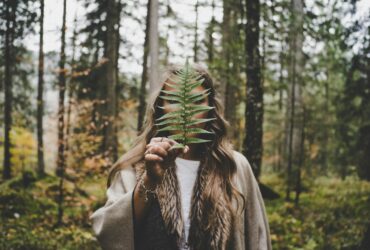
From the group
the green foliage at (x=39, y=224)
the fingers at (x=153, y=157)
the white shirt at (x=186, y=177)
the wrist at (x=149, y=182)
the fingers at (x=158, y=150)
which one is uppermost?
the fingers at (x=158, y=150)

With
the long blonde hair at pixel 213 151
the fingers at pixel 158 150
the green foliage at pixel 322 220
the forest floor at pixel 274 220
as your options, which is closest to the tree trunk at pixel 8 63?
the forest floor at pixel 274 220

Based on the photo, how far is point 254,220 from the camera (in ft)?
8.27

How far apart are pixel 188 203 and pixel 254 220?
52cm

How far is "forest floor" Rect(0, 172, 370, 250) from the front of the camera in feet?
24.2

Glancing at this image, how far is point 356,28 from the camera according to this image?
8625mm

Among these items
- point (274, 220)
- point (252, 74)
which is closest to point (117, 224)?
point (252, 74)

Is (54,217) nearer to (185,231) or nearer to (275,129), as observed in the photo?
(185,231)

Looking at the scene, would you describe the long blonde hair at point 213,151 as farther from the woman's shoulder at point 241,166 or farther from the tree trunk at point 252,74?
the tree trunk at point 252,74

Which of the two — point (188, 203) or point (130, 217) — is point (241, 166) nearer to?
point (188, 203)

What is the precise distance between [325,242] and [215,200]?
6083 mm

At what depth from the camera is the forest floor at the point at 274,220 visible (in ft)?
24.2

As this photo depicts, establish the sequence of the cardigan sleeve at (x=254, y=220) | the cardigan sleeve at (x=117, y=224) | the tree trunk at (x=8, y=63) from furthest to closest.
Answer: the tree trunk at (x=8, y=63) < the cardigan sleeve at (x=254, y=220) < the cardigan sleeve at (x=117, y=224)

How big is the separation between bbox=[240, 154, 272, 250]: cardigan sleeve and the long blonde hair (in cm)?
18

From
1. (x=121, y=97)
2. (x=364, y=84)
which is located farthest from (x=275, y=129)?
(x=364, y=84)
